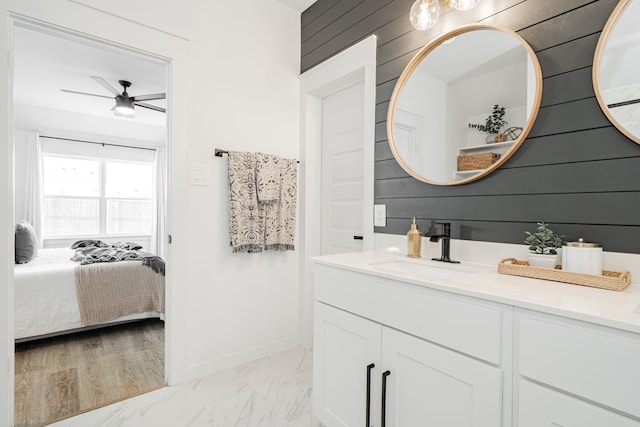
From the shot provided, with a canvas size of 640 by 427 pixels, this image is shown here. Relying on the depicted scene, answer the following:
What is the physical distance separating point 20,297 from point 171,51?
2365 mm

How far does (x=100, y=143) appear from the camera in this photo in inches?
207

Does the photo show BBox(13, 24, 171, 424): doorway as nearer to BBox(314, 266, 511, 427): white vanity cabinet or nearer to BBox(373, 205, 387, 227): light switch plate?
BBox(314, 266, 511, 427): white vanity cabinet

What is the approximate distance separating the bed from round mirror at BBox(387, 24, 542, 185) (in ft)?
8.77

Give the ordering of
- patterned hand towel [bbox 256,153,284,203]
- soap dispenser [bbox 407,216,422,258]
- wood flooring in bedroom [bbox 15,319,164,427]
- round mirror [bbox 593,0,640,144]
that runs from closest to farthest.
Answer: round mirror [bbox 593,0,640,144] < soap dispenser [bbox 407,216,422,258] < wood flooring in bedroom [bbox 15,319,164,427] < patterned hand towel [bbox 256,153,284,203]

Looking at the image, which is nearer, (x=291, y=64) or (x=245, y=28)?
(x=245, y=28)

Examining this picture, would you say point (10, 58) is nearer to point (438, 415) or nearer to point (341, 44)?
point (341, 44)

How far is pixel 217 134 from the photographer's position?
2203mm

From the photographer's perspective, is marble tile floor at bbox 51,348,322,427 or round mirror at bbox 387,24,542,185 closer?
round mirror at bbox 387,24,542,185

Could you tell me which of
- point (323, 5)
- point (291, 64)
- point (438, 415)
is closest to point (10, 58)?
point (291, 64)

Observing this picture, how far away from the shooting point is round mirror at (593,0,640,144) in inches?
40.5

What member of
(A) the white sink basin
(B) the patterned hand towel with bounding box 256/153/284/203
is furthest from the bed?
(A) the white sink basin

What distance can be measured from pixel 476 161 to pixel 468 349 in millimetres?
856

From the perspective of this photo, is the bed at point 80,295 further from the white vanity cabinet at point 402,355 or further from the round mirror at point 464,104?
the round mirror at point 464,104

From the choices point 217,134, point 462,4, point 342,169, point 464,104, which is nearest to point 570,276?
point 464,104
